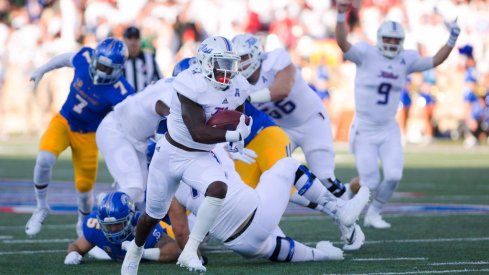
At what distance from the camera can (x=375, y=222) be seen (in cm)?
927

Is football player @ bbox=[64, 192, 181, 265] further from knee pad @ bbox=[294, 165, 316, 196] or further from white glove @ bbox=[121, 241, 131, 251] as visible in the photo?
knee pad @ bbox=[294, 165, 316, 196]

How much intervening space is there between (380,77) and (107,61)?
274cm

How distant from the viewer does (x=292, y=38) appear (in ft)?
82.2

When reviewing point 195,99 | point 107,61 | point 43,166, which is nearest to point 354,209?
point 195,99

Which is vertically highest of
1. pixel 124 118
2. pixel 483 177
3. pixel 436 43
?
pixel 124 118

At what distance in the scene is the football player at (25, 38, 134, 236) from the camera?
8484 mm

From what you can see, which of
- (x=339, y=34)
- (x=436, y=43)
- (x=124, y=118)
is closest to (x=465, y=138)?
(x=436, y=43)

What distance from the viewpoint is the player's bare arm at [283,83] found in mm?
8320

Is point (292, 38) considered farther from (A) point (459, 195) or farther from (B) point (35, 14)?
(A) point (459, 195)

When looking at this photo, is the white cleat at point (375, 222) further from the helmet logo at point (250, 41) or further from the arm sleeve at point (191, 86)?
the arm sleeve at point (191, 86)

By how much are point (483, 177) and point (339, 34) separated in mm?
5639

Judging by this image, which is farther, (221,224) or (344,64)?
Result: (344,64)

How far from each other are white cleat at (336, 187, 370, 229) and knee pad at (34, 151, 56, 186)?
283 cm

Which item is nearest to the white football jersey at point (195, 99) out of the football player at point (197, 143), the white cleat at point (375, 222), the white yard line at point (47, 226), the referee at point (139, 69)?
the football player at point (197, 143)
